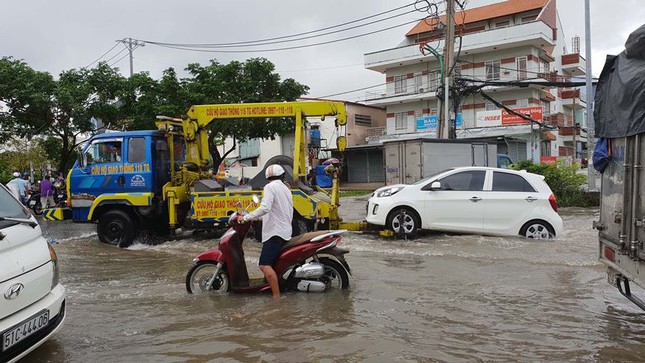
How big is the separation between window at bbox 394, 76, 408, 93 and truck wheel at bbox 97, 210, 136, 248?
34.5m

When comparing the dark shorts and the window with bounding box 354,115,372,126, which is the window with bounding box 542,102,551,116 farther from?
the dark shorts

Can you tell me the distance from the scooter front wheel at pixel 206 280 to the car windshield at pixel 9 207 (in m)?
2.18

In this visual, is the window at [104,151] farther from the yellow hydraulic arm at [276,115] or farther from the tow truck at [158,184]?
the yellow hydraulic arm at [276,115]

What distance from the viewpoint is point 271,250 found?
5699 mm

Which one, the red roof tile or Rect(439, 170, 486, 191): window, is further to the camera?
the red roof tile

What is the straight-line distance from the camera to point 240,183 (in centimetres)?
1141

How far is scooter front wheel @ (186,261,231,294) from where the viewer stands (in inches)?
238

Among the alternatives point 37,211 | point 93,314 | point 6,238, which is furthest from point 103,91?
point 6,238

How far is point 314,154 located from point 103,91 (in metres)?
11.6

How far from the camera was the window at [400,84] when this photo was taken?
42.7 meters

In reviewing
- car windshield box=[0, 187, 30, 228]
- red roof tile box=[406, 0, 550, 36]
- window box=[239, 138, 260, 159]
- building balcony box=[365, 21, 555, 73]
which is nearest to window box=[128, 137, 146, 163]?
car windshield box=[0, 187, 30, 228]

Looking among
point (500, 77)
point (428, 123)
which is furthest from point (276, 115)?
point (500, 77)

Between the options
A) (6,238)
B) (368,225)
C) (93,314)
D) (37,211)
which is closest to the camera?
(6,238)

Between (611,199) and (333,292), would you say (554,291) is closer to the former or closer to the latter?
(611,199)
